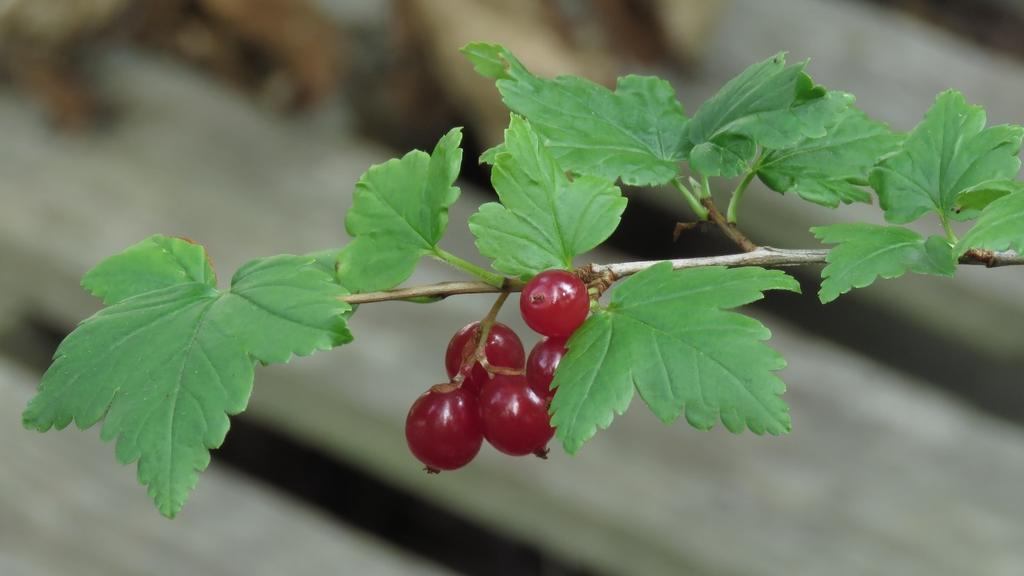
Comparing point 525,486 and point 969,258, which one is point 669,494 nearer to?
point 525,486

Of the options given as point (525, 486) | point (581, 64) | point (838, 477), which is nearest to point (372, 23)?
point (581, 64)

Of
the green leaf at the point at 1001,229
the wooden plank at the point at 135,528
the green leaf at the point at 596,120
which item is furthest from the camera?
the wooden plank at the point at 135,528

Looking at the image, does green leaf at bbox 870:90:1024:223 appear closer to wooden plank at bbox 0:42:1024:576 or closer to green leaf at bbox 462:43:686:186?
green leaf at bbox 462:43:686:186

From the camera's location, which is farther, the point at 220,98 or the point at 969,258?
the point at 220,98

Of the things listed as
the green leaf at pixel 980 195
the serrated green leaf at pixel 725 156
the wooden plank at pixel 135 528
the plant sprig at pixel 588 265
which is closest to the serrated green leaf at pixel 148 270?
the plant sprig at pixel 588 265

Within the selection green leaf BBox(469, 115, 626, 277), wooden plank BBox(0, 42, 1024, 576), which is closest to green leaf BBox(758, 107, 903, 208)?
green leaf BBox(469, 115, 626, 277)

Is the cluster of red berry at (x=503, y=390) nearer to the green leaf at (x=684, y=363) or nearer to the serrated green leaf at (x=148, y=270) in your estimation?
the green leaf at (x=684, y=363)
